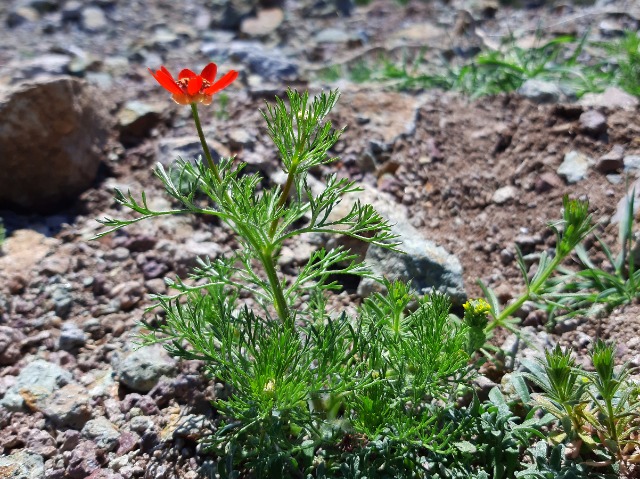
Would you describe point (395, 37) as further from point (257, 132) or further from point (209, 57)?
point (257, 132)

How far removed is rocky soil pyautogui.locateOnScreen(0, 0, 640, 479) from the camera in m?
2.67

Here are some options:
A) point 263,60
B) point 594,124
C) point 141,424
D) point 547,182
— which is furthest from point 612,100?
point 141,424

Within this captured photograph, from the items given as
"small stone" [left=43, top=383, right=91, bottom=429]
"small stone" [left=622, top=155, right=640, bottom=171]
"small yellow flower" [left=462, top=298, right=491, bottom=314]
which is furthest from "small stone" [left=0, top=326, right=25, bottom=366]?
"small stone" [left=622, top=155, right=640, bottom=171]

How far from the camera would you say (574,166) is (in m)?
3.60

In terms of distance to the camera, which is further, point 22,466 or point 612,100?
point 612,100

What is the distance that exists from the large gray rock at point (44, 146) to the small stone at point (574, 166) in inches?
111

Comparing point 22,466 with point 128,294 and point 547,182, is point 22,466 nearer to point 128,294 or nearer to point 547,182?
point 128,294

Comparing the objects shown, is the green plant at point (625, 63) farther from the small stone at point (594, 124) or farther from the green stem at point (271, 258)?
the green stem at point (271, 258)

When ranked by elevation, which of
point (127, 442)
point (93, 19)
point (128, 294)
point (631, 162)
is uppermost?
point (631, 162)

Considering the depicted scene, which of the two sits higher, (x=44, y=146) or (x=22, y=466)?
(x=44, y=146)

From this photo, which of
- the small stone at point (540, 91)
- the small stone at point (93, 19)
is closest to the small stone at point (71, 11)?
the small stone at point (93, 19)

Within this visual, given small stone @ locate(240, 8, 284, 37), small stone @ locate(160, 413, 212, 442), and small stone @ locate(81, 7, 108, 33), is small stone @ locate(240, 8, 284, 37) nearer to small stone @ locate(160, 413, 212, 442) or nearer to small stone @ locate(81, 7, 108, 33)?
small stone @ locate(81, 7, 108, 33)

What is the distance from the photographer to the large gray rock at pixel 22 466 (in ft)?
7.88

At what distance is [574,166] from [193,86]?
234 cm
